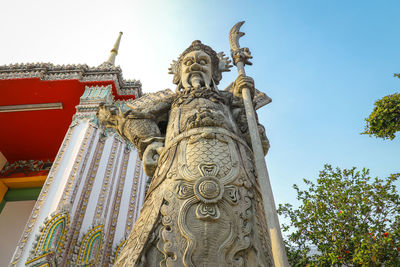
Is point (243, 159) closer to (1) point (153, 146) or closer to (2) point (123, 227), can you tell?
(1) point (153, 146)

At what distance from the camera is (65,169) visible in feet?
15.5

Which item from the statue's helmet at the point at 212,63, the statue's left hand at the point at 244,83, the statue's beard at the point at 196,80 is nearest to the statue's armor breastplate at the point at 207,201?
the statue's left hand at the point at 244,83

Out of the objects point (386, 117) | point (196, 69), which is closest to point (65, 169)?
point (196, 69)

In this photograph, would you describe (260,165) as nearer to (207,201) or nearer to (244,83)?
(207,201)

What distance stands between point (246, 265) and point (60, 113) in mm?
7042

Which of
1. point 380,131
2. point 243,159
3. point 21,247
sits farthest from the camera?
point 380,131

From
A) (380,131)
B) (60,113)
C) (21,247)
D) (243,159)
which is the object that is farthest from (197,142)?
(60,113)

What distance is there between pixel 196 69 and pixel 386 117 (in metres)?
3.40

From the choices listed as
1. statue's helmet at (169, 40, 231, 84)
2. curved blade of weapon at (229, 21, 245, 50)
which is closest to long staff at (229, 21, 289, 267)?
curved blade of weapon at (229, 21, 245, 50)

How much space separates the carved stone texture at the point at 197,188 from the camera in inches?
55.1

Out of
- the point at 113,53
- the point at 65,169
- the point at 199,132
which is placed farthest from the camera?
the point at 113,53

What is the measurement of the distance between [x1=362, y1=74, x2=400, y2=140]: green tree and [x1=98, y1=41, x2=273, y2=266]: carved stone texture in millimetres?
3073

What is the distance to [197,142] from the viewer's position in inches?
75.7

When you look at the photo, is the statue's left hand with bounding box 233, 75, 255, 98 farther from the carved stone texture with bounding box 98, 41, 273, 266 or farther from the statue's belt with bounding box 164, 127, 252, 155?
the statue's belt with bounding box 164, 127, 252, 155
